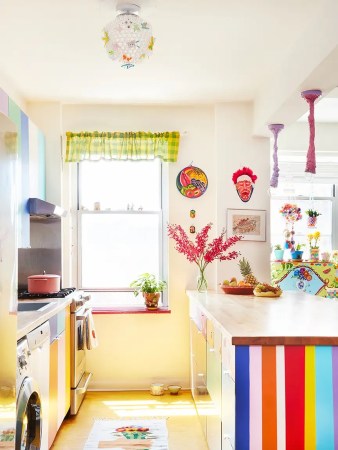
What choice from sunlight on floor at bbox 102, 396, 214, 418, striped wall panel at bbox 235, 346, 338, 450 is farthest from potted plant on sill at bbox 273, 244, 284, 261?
striped wall panel at bbox 235, 346, 338, 450

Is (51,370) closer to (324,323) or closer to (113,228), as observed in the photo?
(324,323)

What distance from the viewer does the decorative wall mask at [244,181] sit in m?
5.12

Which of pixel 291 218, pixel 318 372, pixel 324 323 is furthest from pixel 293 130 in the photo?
pixel 318 372

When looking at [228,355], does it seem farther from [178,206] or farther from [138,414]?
[178,206]

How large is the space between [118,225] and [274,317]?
8.57 ft

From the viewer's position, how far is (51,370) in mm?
3518

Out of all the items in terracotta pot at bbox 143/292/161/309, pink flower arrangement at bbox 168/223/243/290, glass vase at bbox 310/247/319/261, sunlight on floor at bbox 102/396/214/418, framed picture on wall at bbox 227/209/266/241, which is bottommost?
sunlight on floor at bbox 102/396/214/418

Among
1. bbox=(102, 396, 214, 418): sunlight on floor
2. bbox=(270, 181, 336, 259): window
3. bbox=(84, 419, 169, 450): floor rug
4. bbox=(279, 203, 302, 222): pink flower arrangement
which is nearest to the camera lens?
bbox=(84, 419, 169, 450): floor rug

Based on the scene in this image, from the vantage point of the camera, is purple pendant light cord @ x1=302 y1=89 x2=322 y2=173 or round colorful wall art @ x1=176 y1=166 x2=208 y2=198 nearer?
purple pendant light cord @ x1=302 y1=89 x2=322 y2=173

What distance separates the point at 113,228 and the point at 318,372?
131 inches

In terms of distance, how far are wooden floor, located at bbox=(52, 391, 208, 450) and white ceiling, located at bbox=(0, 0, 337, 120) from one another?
2.64m

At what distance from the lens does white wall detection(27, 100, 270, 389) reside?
17.1 ft

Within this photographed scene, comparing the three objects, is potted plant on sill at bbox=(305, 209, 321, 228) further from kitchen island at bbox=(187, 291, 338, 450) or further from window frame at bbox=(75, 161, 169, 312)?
kitchen island at bbox=(187, 291, 338, 450)

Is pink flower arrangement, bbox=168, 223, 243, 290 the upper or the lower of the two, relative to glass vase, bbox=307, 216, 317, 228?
lower
